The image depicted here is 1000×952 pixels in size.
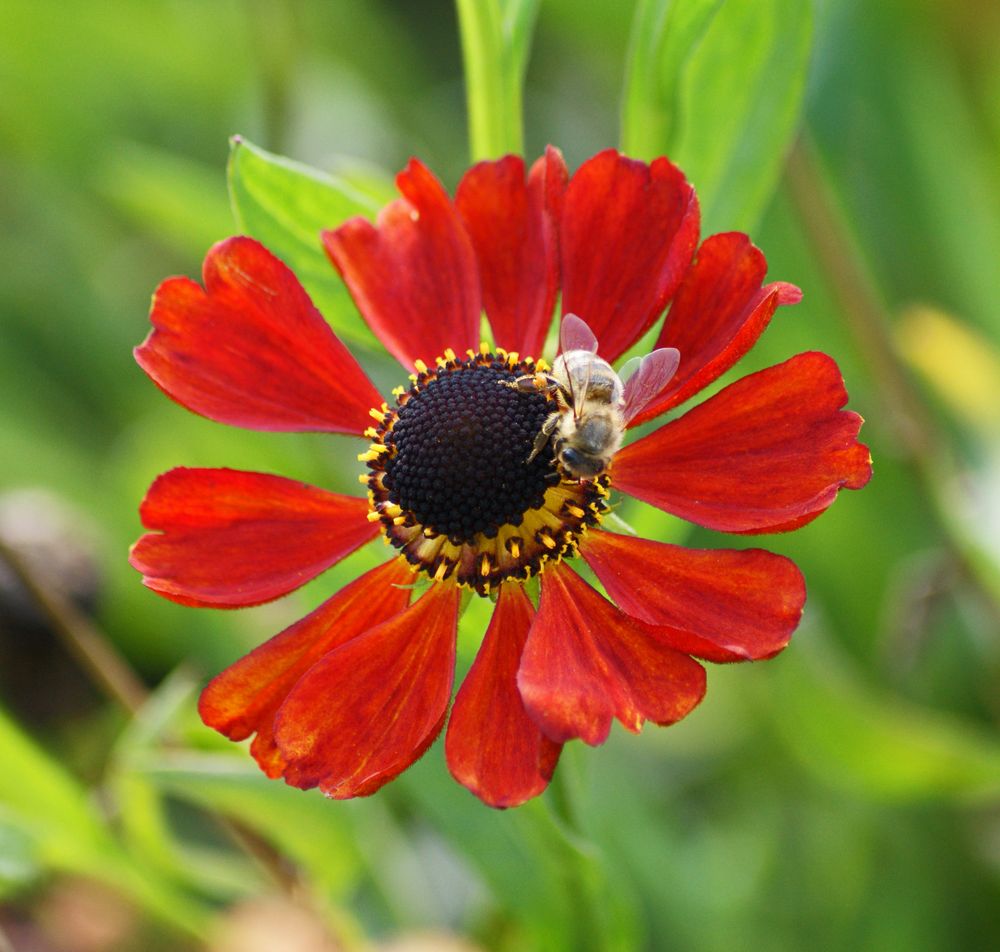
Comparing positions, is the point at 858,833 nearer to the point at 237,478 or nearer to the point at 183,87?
the point at 237,478

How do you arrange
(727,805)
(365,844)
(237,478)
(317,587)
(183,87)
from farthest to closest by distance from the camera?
(183,87) < (727,805) < (365,844) < (317,587) < (237,478)

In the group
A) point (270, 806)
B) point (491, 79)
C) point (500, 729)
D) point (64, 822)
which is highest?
point (491, 79)

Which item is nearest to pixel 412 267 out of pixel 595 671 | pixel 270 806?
pixel 595 671

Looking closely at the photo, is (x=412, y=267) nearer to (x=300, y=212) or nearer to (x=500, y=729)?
(x=300, y=212)

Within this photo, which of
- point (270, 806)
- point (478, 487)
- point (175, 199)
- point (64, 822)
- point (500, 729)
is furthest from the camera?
point (175, 199)

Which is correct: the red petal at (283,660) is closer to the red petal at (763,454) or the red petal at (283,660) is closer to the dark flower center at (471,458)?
the dark flower center at (471,458)

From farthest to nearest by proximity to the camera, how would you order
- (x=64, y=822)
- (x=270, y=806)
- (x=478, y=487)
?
(x=64, y=822), (x=270, y=806), (x=478, y=487)

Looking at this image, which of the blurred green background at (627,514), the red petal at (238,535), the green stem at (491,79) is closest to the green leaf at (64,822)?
the blurred green background at (627,514)

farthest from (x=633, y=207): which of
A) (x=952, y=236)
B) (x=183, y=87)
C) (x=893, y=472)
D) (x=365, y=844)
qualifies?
(x=183, y=87)
